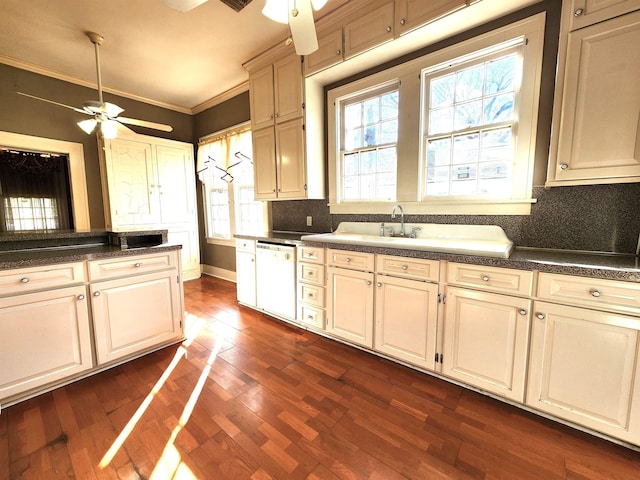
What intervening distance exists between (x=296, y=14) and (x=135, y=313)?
7.61ft

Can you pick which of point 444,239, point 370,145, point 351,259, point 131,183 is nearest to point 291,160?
point 370,145

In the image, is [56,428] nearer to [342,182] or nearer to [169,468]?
[169,468]

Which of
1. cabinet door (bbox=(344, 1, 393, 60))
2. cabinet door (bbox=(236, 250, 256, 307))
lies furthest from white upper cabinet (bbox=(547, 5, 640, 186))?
cabinet door (bbox=(236, 250, 256, 307))

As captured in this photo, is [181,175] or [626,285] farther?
[181,175]

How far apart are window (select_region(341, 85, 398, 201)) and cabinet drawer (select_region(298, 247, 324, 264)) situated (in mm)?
757

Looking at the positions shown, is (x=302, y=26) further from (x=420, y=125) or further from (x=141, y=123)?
(x=141, y=123)

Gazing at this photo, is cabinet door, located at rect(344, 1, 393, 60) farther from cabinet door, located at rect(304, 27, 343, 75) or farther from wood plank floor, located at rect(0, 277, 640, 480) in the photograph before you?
wood plank floor, located at rect(0, 277, 640, 480)

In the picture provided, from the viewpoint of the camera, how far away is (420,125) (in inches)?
92.4

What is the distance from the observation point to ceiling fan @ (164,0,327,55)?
125 centimetres

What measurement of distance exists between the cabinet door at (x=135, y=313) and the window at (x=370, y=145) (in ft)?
6.39

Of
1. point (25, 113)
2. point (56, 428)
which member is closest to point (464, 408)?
point (56, 428)

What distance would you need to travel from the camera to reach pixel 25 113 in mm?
3332

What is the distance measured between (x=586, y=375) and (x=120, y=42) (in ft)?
15.5

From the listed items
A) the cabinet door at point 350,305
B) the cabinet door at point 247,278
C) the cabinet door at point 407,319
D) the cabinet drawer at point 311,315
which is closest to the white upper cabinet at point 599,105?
the cabinet door at point 407,319
